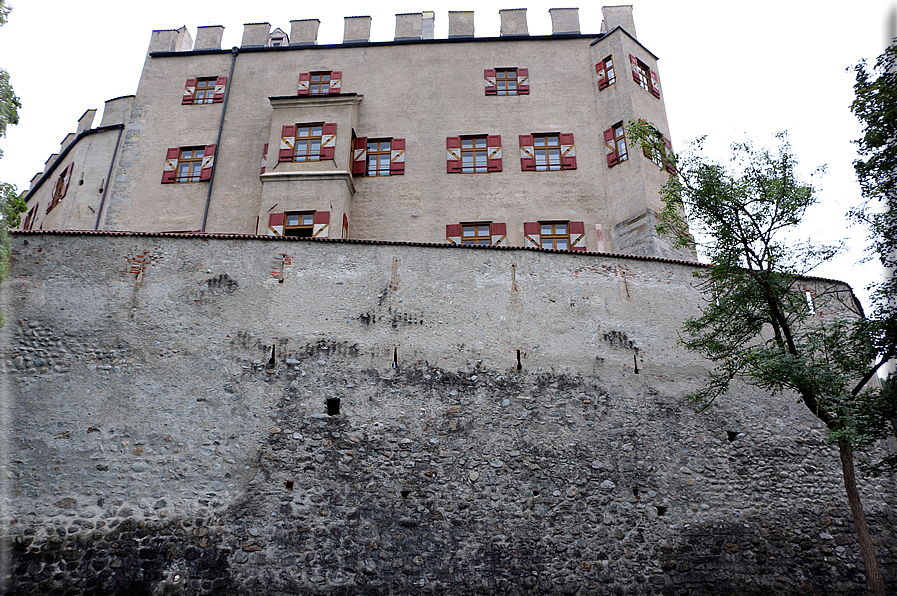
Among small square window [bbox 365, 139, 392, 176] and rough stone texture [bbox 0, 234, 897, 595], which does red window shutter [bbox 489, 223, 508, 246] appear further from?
rough stone texture [bbox 0, 234, 897, 595]

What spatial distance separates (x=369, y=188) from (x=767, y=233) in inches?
492

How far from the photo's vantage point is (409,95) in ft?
74.5

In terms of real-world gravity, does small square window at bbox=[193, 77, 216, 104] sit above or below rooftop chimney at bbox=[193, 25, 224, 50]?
below

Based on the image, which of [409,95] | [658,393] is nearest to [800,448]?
[658,393]

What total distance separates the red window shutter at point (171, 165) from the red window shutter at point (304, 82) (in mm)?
4733

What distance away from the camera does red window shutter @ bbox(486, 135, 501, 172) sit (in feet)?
70.0

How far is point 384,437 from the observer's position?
12867mm

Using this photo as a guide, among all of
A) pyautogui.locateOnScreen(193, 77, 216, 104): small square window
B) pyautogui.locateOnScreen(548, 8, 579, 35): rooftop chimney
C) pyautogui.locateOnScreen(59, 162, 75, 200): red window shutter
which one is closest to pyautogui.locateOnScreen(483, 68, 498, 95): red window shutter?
pyautogui.locateOnScreen(548, 8, 579, 35): rooftop chimney

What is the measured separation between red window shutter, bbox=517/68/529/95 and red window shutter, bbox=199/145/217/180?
1092cm

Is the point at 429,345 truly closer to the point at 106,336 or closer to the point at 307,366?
the point at 307,366

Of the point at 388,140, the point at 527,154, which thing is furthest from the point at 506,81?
the point at 388,140

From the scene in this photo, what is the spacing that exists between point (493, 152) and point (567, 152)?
2.51 metres

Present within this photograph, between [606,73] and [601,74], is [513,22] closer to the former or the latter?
[601,74]

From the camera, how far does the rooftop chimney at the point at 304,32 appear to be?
24.3 m
